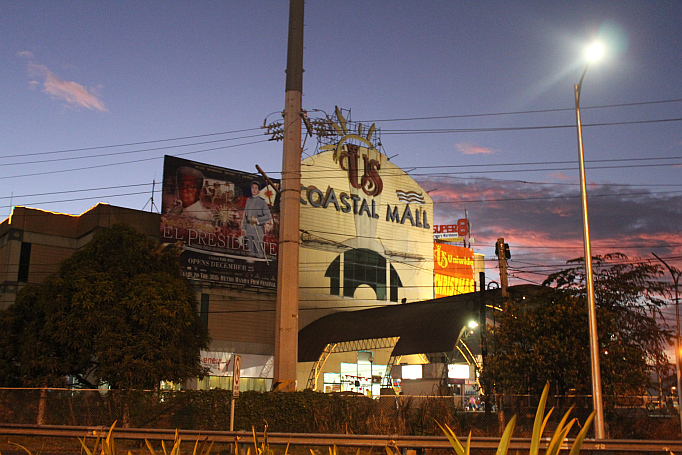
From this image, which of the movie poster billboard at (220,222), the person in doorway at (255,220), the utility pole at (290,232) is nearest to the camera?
the utility pole at (290,232)

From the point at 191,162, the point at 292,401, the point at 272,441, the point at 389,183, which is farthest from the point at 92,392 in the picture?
the point at 389,183

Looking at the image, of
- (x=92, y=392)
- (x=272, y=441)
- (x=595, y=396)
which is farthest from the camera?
(x=92, y=392)

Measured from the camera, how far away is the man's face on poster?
4712 cm

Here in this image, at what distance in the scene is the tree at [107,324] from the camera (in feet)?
84.1

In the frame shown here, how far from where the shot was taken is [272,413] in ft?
74.5

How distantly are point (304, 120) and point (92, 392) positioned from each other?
43.0ft

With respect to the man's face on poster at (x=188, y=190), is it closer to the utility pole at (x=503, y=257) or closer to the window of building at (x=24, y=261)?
the window of building at (x=24, y=261)

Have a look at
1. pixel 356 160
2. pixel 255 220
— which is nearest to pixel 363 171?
pixel 356 160

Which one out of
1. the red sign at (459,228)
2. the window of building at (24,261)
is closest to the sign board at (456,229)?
the red sign at (459,228)

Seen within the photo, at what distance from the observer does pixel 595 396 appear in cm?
1783

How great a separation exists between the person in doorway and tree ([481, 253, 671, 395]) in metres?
25.1

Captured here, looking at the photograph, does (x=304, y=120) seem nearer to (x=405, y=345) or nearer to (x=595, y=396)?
(x=595, y=396)

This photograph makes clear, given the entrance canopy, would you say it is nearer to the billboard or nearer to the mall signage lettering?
the mall signage lettering

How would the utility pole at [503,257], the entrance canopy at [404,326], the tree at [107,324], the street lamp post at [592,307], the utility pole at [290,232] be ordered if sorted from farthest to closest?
the entrance canopy at [404,326] < the utility pole at [503,257] < the tree at [107,324] < the utility pole at [290,232] < the street lamp post at [592,307]
